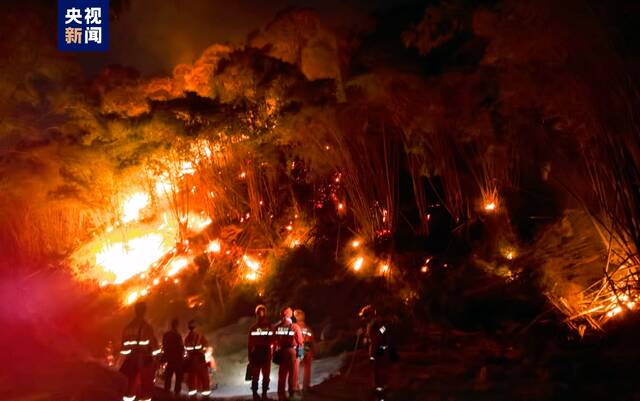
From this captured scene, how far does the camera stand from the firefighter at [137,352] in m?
8.45

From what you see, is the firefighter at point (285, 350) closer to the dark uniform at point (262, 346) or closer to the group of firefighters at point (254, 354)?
the group of firefighters at point (254, 354)

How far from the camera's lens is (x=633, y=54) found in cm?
830

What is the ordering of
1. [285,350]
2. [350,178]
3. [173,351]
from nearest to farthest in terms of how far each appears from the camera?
[285,350] < [173,351] < [350,178]

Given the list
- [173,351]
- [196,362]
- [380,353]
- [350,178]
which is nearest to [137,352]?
[173,351]

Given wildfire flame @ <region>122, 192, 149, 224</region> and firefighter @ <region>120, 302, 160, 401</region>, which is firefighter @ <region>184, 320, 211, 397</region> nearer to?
firefighter @ <region>120, 302, 160, 401</region>

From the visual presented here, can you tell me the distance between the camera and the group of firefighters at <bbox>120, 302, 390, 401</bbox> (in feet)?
27.8

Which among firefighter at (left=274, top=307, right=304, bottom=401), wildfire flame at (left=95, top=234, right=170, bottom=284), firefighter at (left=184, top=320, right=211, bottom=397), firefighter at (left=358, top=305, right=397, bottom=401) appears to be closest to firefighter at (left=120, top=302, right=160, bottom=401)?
firefighter at (left=184, top=320, right=211, bottom=397)

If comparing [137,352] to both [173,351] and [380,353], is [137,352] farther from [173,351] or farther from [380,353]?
[380,353]

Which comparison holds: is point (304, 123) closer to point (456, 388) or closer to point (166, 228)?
point (166, 228)

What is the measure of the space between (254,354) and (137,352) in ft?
6.36

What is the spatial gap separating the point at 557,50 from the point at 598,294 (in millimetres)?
4201

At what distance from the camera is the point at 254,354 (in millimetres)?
9125

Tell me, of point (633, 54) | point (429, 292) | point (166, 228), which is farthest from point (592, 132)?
point (166, 228)

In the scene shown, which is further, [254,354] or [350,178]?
[350,178]
